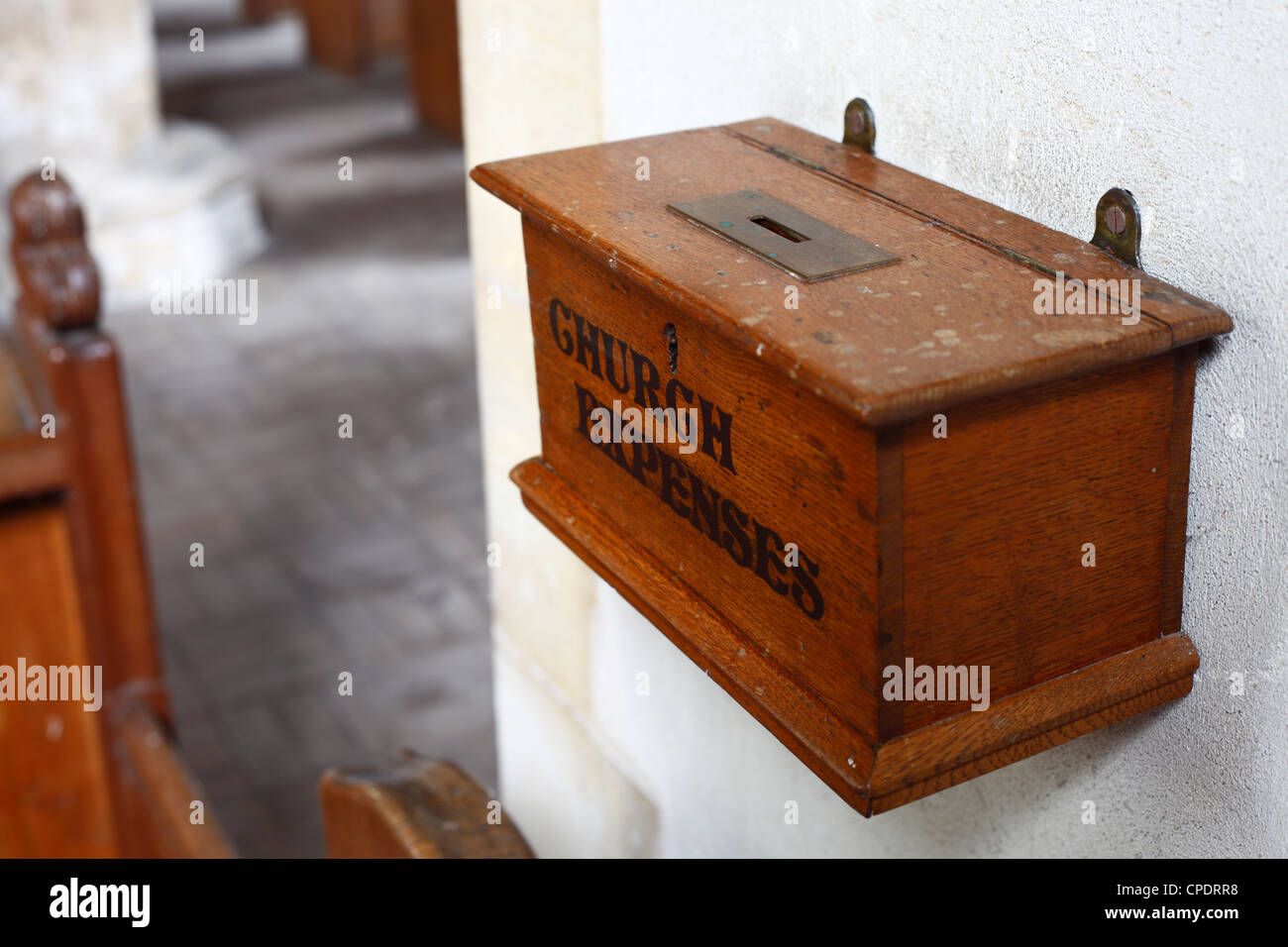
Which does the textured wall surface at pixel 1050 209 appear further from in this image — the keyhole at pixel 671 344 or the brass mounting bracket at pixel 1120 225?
the keyhole at pixel 671 344

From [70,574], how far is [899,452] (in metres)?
1.76

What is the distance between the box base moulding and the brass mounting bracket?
0.85 feet

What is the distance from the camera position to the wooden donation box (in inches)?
31.1

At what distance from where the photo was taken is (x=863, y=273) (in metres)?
0.88

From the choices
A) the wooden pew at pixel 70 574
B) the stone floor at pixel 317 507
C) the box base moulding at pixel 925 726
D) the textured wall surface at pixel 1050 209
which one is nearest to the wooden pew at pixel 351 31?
the stone floor at pixel 317 507

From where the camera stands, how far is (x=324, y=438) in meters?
4.35

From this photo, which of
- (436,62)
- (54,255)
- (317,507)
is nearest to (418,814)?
(54,255)

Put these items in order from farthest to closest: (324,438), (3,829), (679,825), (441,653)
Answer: (324,438) → (441,653) → (3,829) → (679,825)

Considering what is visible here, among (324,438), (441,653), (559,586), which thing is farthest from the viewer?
(324,438)

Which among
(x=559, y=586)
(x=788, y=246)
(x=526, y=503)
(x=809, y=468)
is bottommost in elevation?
(x=559, y=586)

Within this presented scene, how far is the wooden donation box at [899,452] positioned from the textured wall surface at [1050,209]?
0.09 ft
